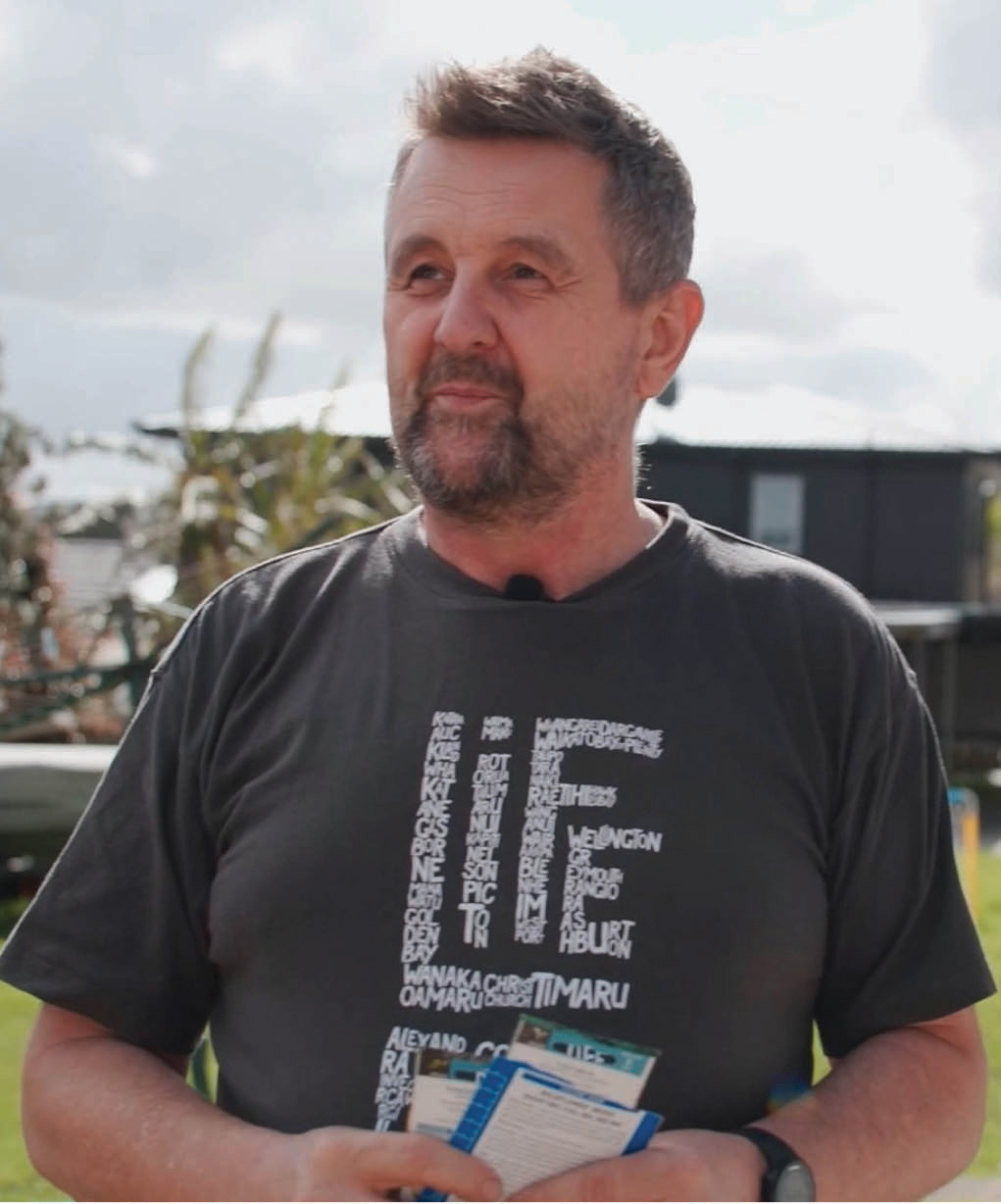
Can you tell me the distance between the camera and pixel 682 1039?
2.04 meters

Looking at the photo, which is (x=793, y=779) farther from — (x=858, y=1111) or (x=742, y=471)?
(x=742, y=471)

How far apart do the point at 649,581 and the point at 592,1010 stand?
0.58 metres

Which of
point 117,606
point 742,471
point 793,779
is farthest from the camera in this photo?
point 742,471

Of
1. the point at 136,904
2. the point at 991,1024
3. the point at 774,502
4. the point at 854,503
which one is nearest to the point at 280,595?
the point at 136,904

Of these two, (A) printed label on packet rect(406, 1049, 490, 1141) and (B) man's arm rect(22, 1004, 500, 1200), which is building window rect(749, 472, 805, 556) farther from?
(A) printed label on packet rect(406, 1049, 490, 1141)

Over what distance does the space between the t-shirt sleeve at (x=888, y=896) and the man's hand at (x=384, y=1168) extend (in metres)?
0.58

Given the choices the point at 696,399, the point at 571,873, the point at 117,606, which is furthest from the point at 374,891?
the point at 696,399

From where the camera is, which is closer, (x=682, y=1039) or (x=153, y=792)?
(x=682, y=1039)

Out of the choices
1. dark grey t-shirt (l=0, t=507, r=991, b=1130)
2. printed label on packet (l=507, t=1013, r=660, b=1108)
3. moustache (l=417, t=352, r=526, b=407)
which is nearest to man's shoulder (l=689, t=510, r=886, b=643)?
dark grey t-shirt (l=0, t=507, r=991, b=1130)

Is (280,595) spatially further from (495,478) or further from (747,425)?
(747,425)

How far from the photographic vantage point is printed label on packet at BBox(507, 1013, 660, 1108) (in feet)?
6.12

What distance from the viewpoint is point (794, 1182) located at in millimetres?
2023

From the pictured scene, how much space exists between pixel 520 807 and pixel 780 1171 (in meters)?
0.53

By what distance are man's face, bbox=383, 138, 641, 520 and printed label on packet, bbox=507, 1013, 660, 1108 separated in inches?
27.2
